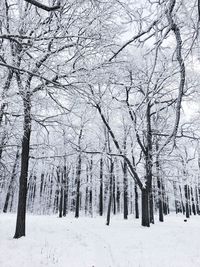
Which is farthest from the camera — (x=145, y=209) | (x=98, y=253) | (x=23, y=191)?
(x=145, y=209)

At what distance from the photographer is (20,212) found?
7.59 m

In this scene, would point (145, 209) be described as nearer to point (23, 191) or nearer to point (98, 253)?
point (98, 253)

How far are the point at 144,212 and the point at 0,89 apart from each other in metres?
9.69

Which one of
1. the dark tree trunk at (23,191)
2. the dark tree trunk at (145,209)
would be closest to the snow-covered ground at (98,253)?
the dark tree trunk at (23,191)

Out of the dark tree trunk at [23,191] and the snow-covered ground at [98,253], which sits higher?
the dark tree trunk at [23,191]

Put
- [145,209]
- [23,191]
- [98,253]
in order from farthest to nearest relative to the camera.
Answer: [145,209], [23,191], [98,253]

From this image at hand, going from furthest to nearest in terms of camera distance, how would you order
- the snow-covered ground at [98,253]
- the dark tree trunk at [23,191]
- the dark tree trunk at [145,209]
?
the dark tree trunk at [145,209] → the dark tree trunk at [23,191] → the snow-covered ground at [98,253]

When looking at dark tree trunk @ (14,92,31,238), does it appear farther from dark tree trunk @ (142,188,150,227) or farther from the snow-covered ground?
dark tree trunk @ (142,188,150,227)

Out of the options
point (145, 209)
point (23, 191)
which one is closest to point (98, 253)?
point (23, 191)

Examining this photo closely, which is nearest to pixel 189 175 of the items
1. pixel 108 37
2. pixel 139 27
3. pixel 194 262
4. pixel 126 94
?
pixel 126 94

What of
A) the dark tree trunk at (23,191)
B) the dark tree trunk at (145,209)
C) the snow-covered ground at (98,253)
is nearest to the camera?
the snow-covered ground at (98,253)

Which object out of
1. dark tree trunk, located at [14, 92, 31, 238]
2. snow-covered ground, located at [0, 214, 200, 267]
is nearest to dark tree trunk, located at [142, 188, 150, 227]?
snow-covered ground, located at [0, 214, 200, 267]

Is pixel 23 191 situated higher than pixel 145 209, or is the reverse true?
pixel 23 191

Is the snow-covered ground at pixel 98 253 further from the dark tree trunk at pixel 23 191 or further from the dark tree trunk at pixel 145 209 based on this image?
the dark tree trunk at pixel 145 209
